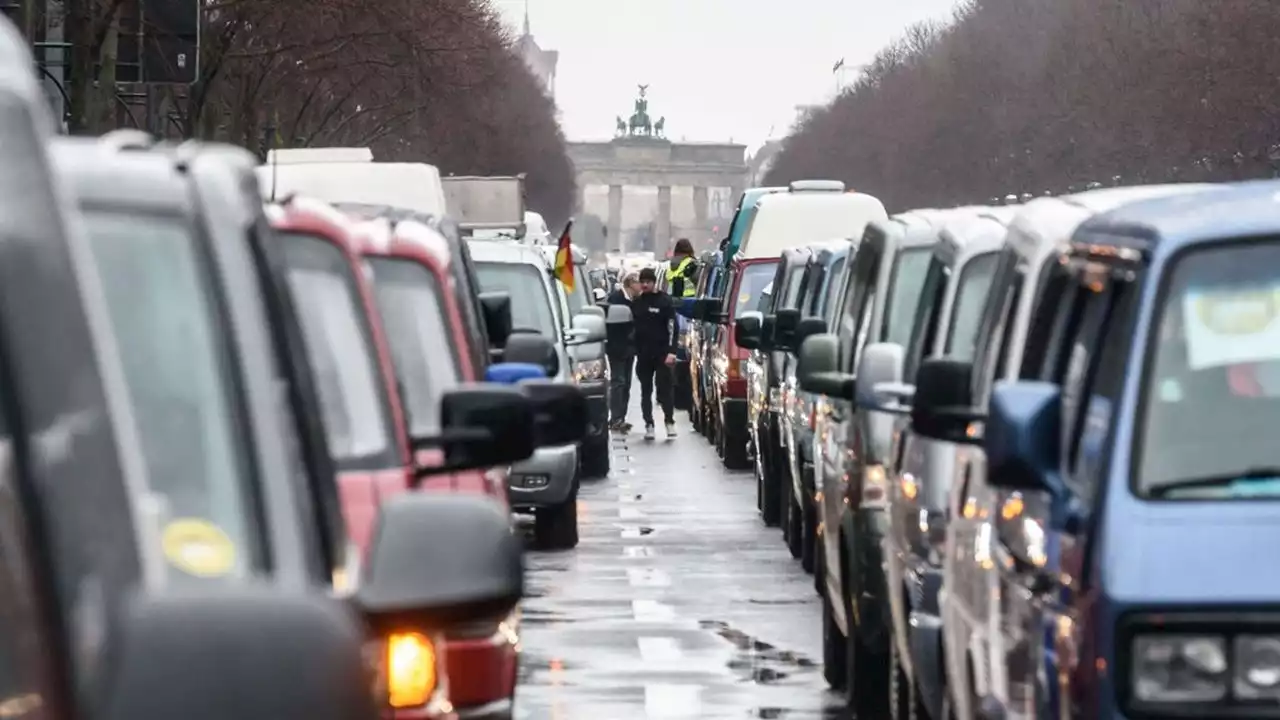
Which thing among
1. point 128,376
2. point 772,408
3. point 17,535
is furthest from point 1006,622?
point 772,408

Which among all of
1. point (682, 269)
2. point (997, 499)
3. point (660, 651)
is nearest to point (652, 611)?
point (660, 651)

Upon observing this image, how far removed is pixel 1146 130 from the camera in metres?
71.7

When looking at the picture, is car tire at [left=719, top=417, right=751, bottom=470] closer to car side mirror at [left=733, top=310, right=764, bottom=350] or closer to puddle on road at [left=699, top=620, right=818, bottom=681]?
car side mirror at [left=733, top=310, right=764, bottom=350]

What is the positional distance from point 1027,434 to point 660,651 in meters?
7.81

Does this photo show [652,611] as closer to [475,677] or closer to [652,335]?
[475,677]

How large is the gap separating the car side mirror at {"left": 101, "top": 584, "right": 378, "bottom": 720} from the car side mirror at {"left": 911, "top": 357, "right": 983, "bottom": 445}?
5.02 meters

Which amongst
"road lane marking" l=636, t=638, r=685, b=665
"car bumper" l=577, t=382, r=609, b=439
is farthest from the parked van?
"car bumper" l=577, t=382, r=609, b=439

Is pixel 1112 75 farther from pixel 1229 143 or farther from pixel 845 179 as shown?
pixel 845 179

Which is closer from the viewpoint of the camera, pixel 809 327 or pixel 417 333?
pixel 417 333

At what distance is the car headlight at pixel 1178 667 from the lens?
18.5ft

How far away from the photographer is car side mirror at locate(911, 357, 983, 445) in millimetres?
7305

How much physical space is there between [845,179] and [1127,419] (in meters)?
134

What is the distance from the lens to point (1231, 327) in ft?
20.8

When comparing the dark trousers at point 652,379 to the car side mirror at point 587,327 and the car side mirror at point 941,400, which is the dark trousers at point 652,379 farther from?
the car side mirror at point 941,400
